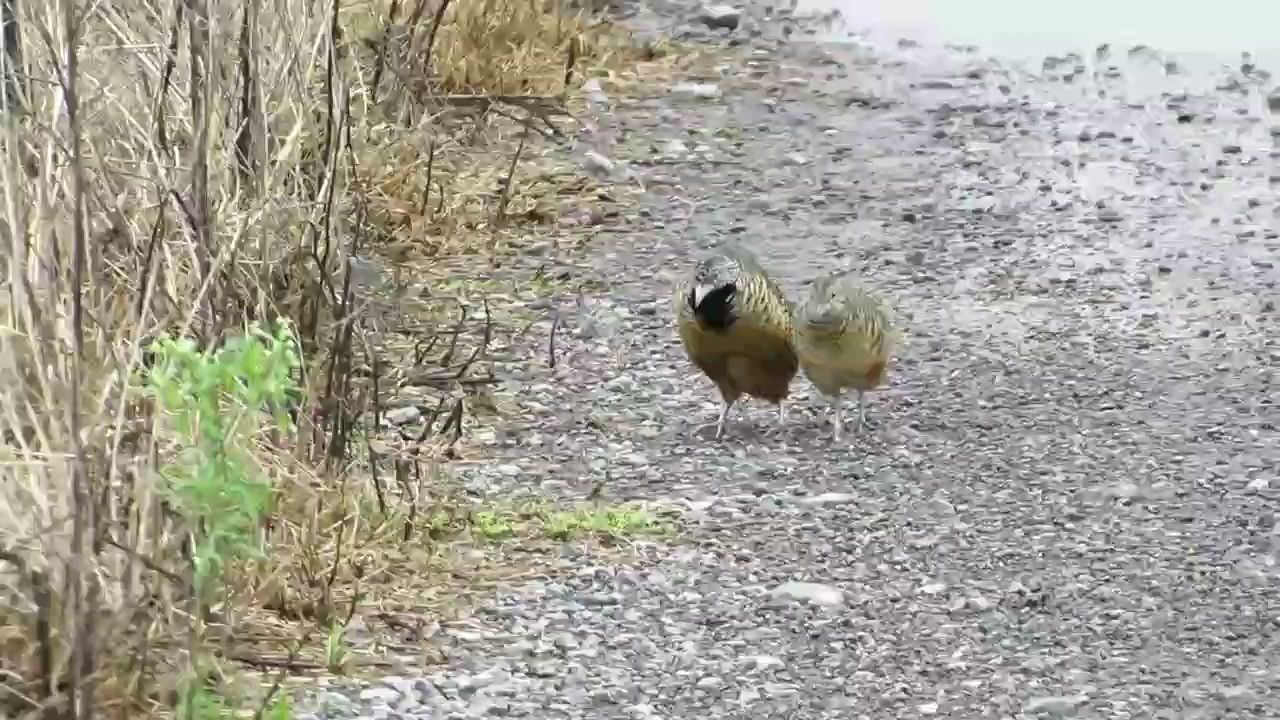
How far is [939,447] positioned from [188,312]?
206cm

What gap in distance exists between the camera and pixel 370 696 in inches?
166

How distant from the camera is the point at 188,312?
4.87m

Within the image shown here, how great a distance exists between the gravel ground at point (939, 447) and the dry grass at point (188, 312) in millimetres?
334

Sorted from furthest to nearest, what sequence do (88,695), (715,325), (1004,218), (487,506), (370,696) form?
(1004,218) → (715,325) → (487,506) → (370,696) → (88,695)

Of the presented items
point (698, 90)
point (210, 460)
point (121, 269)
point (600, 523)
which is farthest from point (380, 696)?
point (698, 90)

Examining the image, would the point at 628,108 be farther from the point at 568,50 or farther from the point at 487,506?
the point at 487,506

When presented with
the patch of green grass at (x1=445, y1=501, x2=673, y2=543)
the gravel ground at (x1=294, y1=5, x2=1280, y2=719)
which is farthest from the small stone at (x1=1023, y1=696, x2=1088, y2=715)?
the patch of green grass at (x1=445, y1=501, x2=673, y2=543)

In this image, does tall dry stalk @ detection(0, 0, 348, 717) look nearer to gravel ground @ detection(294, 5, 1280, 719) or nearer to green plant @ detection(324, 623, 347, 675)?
green plant @ detection(324, 623, 347, 675)

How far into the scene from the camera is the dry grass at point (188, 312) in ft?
12.3

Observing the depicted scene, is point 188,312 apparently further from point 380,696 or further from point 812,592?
point 812,592

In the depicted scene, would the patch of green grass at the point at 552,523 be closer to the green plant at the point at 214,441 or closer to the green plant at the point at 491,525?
the green plant at the point at 491,525

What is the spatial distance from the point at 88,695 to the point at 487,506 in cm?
168

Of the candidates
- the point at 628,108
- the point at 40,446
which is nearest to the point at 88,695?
the point at 40,446

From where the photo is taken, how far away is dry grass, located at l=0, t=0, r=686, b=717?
12.3ft
